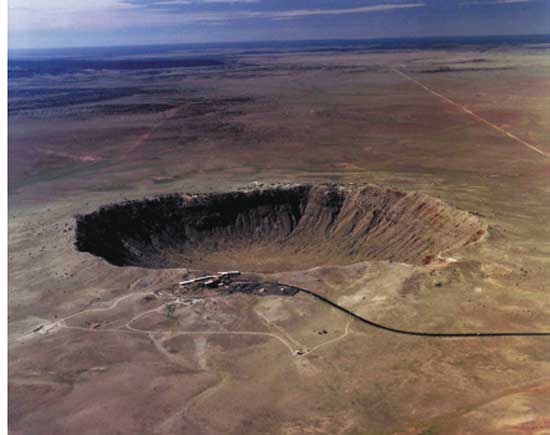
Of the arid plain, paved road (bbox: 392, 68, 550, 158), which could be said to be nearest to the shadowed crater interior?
the arid plain

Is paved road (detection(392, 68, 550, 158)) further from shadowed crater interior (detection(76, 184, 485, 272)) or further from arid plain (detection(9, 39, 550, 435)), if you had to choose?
shadowed crater interior (detection(76, 184, 485, 272))

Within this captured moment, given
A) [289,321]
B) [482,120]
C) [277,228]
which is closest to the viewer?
[289,321]

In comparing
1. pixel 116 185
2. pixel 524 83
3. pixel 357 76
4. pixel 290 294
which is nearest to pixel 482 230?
pixel 290 294

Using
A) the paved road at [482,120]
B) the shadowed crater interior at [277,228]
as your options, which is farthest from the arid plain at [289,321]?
the shadowed crater interior at [277,228]

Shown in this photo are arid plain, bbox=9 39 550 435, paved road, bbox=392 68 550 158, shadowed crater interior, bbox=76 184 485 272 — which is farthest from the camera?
paved road, bbox=392 68 550 158

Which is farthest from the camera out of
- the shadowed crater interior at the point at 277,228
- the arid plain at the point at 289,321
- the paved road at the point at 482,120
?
the paved road at the point at 482,120

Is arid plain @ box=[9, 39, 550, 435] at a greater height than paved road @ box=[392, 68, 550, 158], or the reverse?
paved road @ box=[392, 68, 550, 158]

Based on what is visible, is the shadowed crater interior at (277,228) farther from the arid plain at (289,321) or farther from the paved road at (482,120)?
the paved road at (482,120)

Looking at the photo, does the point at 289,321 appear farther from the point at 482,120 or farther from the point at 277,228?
the point at 482,120

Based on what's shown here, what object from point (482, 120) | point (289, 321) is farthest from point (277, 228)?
point (482, 120)
